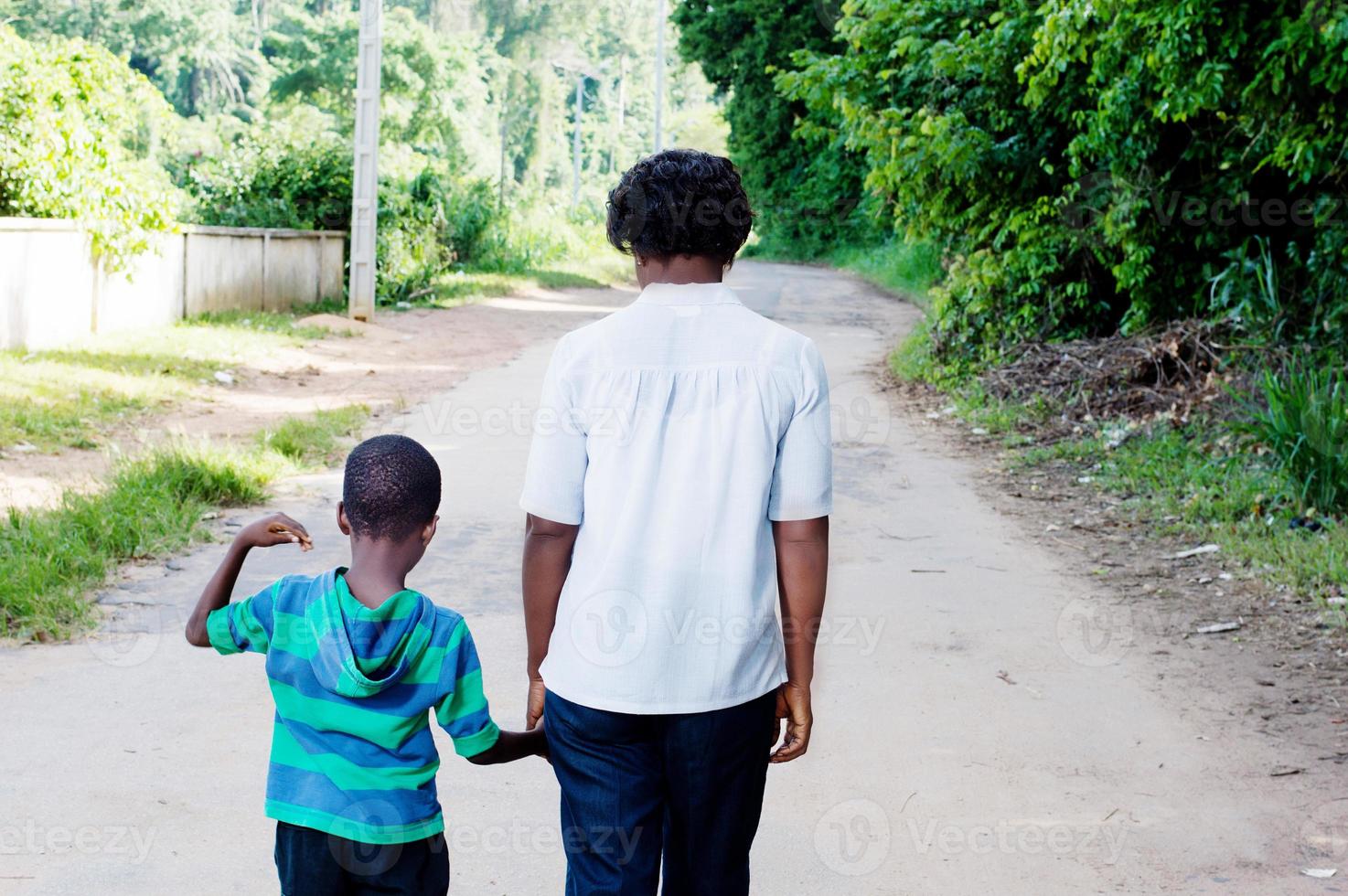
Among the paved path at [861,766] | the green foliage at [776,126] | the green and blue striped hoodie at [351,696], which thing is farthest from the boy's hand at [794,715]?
the green foliage at [776,126]

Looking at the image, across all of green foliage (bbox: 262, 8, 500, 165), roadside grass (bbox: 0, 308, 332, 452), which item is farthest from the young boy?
green foliage (bbox: 262, 8, 500, 165)

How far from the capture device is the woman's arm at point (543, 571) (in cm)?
231

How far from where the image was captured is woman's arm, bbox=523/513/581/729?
2.31 m

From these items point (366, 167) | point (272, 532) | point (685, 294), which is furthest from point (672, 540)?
point (366, 167)

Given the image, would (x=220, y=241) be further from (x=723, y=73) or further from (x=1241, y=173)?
(x=723, y=73)

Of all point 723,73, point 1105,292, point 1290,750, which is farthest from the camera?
point 723,73

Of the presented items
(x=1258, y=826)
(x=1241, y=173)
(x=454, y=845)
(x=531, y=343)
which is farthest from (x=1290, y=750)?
(x=531, y=343)

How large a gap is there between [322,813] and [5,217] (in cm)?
1213

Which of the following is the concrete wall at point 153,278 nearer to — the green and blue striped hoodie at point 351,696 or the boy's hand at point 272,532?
the boy's hand at point 272,532

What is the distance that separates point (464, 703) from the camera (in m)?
2.33

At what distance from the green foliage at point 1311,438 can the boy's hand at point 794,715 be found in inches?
215

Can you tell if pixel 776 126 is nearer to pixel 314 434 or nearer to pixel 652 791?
pixel 314 434

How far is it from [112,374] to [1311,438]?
9.38m

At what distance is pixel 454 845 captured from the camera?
11.6ft
